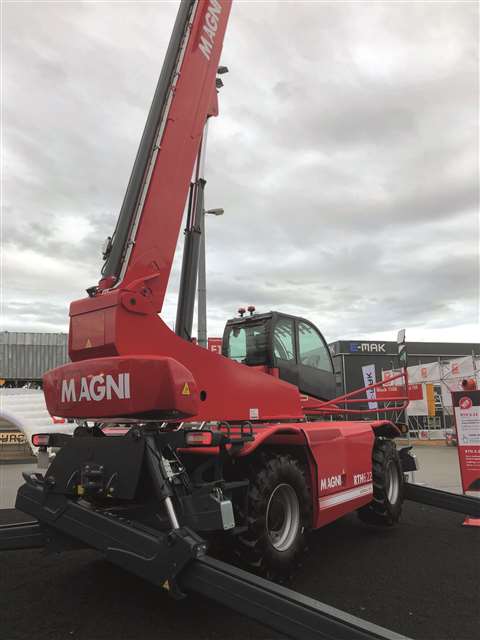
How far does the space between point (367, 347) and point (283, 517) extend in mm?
24798

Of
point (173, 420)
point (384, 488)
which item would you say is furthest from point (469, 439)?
point (173, 420)

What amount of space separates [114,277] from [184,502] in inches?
77.9

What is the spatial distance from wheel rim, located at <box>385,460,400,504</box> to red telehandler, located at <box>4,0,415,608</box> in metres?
1.19

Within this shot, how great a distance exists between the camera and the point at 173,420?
13.2 feet

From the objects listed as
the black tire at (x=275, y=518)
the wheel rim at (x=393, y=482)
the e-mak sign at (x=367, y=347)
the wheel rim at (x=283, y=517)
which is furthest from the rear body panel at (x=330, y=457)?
the e-mak sign at (x=367, y=347)

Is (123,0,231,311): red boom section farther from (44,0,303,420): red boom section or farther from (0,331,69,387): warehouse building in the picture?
(0,331,69,387): warehouse building

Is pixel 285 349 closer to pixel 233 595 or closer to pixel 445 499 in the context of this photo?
pixel 445 499

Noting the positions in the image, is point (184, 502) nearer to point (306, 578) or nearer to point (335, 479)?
point (306, 578)

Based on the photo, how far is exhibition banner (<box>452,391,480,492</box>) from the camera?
295 inches

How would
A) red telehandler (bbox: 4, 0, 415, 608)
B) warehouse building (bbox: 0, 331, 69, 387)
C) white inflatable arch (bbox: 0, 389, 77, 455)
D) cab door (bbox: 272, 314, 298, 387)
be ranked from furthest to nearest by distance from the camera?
1. warehouse building (bbox: 0, 331, 69, 387)
2. white inflatable arch (bbox: 0, 389, 77, 455)
3. cab door (bbox: 272, 314, 298, 387)
4. red telehandler (bbox: 4, 0, 415, 608)

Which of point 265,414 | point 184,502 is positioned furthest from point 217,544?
point 265,414

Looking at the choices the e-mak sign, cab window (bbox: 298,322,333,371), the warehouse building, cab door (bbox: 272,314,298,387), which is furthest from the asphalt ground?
the warehouse building

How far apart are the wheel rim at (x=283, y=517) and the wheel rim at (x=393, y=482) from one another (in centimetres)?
266

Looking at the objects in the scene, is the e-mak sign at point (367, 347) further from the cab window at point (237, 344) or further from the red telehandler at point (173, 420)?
the red telehandler at point (173, 420)
